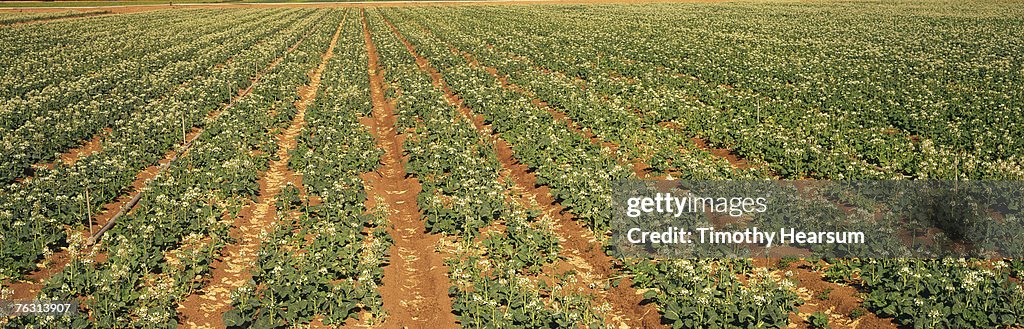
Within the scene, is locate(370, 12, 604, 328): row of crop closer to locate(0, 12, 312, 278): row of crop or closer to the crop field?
the crop field

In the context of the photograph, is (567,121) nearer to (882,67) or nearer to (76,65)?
(882,67)

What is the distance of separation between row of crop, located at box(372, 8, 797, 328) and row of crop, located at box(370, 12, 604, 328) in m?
0.86

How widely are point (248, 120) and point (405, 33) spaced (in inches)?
1200

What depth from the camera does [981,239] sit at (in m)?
12.3

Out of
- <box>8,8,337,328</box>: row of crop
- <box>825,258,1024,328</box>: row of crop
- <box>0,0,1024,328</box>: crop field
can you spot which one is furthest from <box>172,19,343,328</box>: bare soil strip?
<box>825,258,1024,328</box>: row of crop

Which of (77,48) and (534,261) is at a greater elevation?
(77,48)

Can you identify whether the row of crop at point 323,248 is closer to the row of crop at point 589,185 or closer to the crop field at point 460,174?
the crop field at point 460,174

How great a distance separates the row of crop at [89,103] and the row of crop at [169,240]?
11.4ft

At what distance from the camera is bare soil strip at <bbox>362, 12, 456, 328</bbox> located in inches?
429

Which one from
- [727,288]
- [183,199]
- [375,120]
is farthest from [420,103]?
[727,288]

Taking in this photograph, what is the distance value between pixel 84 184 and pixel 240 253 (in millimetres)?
4894

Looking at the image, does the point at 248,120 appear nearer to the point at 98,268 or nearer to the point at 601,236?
the point at 98,268

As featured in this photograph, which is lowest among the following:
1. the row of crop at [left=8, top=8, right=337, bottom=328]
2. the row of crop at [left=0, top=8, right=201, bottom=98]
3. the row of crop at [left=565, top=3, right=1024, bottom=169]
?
the row of crop at [left=8, top=8, right=337, bottom=328]

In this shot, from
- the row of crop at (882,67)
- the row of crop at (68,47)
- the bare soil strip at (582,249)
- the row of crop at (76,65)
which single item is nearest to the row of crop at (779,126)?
the row of crop at (882,67)
